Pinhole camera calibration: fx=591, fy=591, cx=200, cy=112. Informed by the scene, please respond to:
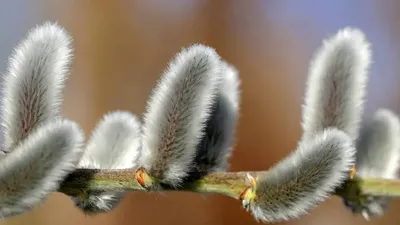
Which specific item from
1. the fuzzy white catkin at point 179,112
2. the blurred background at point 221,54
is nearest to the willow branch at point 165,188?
the fuzzy white catkin at point 179,112

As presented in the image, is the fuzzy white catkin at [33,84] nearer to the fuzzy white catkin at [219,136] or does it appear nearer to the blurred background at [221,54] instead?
the fuzzy white catkin at [219,136]

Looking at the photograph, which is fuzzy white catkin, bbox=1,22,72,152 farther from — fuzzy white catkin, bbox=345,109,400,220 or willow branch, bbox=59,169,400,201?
fuzzy white catkin, bbox=345,109,400,220

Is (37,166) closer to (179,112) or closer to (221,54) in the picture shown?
(179,112)

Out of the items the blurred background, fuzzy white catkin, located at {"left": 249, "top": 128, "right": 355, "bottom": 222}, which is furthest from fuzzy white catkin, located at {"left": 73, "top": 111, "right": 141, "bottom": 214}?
the blurred background

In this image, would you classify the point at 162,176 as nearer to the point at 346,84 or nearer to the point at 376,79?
the point at 346,84

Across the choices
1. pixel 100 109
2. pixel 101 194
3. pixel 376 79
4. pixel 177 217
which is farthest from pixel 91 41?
pixel 101 194

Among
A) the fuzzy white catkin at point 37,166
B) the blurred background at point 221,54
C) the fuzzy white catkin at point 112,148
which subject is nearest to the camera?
the fuzzy white catkin at point 37,166
